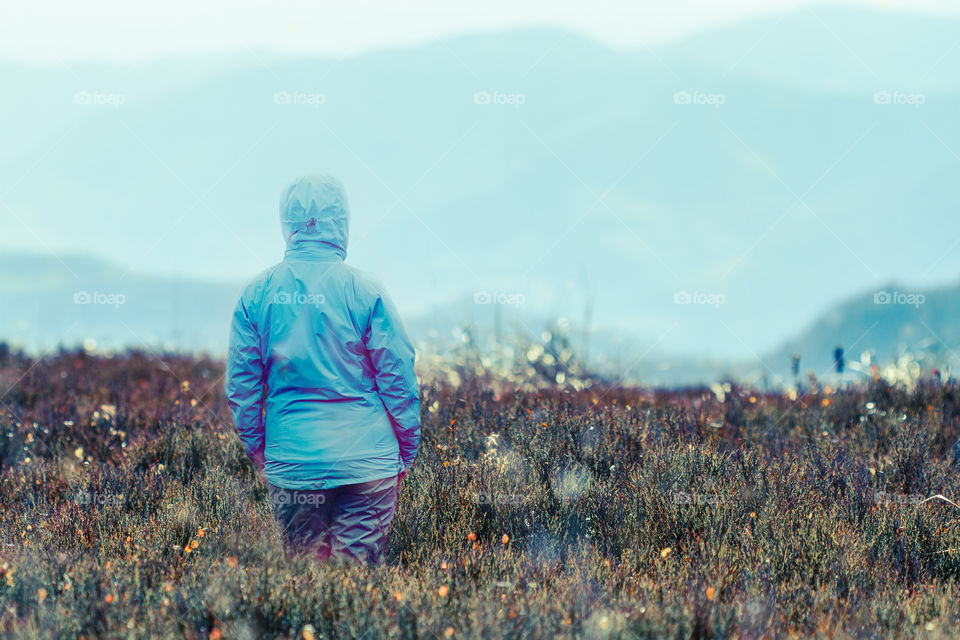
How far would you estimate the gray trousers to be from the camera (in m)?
3.88

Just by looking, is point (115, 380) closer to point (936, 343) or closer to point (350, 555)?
point (350, 555)

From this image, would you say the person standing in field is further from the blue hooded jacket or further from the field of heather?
the field of heather

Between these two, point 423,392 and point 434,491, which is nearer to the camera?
point 434,491

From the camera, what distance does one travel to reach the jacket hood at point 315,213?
13.1 ft

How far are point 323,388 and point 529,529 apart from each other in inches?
62.7

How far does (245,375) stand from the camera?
154 inches

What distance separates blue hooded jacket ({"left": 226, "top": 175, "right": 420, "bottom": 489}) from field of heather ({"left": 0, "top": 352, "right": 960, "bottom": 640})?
1.75ft

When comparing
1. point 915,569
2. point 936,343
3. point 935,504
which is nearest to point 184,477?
point 915,569

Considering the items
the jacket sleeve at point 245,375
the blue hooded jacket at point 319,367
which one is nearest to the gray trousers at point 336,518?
the blue hooded jacket at point 319,367

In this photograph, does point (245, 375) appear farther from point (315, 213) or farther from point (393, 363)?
point (315, 213)

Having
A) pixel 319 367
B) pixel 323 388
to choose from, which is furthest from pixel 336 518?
pixel 319 367

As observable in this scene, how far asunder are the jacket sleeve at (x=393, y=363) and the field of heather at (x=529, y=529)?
0.78 meters

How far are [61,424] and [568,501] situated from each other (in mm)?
5198

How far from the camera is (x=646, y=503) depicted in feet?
15.5
